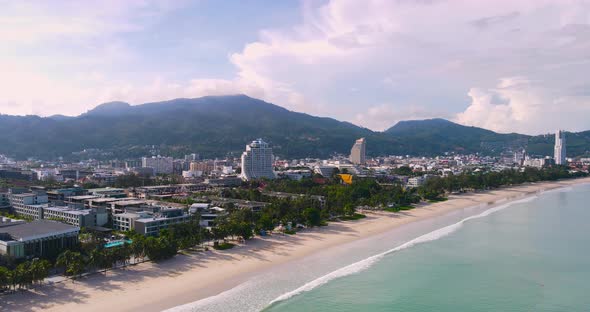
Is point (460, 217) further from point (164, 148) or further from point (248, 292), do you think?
point (164, 148)

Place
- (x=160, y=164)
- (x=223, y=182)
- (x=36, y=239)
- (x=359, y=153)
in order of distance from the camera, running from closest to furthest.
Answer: (x=36, y=239) → (x=223, y=182) → (x=160, y=164) → (x=359, y=153)

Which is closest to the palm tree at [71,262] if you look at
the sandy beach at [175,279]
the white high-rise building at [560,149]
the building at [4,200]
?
the sandy beach at [175,279]

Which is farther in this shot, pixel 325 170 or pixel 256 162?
pixel 325 170

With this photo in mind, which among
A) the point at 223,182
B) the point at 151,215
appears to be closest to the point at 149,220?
the point at 151,215

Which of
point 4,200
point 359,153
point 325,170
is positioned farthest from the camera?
point 359,153

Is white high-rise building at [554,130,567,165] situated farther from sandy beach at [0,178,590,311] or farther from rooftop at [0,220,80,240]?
rooftop at [0,220,80,240]

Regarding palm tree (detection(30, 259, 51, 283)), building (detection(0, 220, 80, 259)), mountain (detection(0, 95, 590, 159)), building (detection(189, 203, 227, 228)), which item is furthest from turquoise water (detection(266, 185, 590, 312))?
mountain (detection(0, 95, 590, 159))

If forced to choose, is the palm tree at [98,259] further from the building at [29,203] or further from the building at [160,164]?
the building at [160,164]

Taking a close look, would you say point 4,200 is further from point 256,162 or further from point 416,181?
point 416,181
